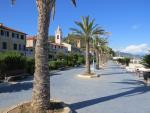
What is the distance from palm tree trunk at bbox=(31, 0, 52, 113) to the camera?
10.8 meters

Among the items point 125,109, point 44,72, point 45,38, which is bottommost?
point 125,109

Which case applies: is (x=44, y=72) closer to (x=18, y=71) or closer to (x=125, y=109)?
(x=125, y=109)

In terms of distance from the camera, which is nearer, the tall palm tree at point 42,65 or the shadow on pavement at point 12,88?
the tall palm tree at point 42,65

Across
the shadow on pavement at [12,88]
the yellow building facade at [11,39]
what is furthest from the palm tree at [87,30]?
the yellow building facade at [11,39]

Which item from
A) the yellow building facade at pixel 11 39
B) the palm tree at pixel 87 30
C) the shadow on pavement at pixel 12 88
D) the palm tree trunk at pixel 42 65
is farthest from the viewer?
the yellow building facade at pixel 11 39

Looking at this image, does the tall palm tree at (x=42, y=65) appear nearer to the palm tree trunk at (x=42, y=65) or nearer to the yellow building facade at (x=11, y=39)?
the palm tree trunk at (x=42, y=65)

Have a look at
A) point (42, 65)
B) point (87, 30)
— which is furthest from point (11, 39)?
point (42, 65)

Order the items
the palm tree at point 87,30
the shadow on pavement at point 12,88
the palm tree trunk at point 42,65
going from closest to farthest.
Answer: the palm tree trunk at point 42,65 < the shadow on pavement at point 12,88 < the palm tree at point 87,30

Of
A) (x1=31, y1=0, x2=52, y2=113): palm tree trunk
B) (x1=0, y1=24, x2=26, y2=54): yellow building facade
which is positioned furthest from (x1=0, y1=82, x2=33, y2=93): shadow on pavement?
(x1=0, y1=24, x2=26, y2=54): yellow building facade

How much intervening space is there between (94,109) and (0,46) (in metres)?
47.2

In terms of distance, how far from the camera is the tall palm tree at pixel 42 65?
1079 centimetres

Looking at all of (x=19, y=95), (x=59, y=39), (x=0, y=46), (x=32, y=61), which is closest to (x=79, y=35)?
(x=32, y=61)

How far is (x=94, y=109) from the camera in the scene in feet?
39.2

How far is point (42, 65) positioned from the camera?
36.0 ft
